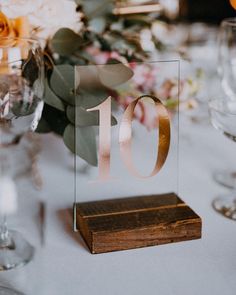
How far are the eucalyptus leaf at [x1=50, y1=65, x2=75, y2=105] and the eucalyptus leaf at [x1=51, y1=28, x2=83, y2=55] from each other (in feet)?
0.26

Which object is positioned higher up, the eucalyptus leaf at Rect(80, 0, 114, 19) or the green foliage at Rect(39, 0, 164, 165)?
the eucalyptus leaf at Rect(80, 0, 114, 19)

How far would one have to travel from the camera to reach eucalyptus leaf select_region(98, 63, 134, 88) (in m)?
0.78

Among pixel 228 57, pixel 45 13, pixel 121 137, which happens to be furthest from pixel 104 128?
pixel 228 57

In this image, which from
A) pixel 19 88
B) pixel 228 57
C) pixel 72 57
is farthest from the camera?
pixel 228 57

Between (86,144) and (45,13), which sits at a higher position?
(45,13)

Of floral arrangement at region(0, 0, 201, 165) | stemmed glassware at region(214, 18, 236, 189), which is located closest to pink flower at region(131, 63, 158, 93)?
floral arrangement at region(0, 0, 201, 165)

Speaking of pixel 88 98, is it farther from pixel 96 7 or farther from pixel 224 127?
pixel 96 7

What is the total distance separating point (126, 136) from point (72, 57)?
326mm

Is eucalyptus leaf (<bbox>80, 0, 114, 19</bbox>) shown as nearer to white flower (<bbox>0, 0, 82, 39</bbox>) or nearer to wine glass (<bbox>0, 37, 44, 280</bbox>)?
white flower (<bbox>0, 0, 82, 39</bbox>)

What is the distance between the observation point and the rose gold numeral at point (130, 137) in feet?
2.44

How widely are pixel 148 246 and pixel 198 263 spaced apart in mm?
76

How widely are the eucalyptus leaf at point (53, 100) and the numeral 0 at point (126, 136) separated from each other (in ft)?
0.39

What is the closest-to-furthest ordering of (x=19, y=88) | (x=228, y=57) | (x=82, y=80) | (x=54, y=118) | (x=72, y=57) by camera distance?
(x=19, y=88) < (x=82, y=80) < (x=54, y=118) < (x=72, y=57) < (x=228, y=57)

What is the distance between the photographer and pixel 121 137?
75 cm
